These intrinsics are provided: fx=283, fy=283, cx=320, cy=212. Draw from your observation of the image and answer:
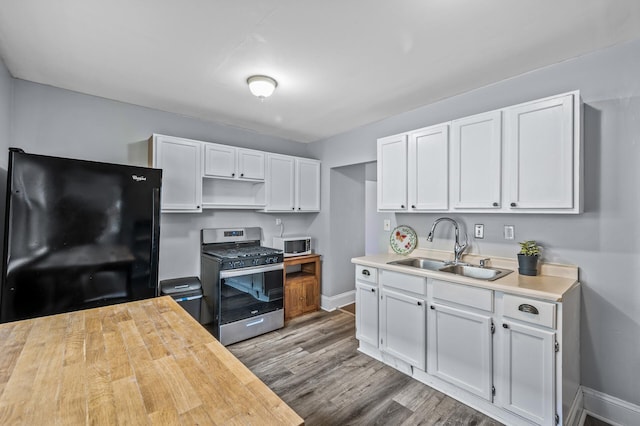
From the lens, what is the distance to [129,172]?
222 cm

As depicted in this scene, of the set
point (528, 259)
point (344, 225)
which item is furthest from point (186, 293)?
point (528, 259)

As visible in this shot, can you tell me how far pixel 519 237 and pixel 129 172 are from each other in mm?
3183

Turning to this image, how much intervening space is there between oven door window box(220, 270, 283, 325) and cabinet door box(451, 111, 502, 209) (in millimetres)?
2150

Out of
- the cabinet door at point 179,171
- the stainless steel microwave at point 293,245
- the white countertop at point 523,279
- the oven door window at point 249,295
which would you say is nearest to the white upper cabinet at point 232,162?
the cabinet door at point 179,171

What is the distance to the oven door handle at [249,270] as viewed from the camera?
2938mm

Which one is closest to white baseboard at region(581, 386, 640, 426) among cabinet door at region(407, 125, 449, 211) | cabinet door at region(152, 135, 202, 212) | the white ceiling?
cabinet door at region(407, 125, 449, 211)

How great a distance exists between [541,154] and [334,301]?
302 cm

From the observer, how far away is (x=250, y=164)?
3514 mm

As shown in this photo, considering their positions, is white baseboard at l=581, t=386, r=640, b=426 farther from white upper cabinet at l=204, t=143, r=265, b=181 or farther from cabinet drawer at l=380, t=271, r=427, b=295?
white upper cabinet at l=204, t=143, r=265, b=181

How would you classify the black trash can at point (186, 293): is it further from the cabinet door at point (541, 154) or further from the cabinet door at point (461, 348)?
the cabinet door at point (541, 154)

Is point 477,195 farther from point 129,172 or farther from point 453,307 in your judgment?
point 129,172

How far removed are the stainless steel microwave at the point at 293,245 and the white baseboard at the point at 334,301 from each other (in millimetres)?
737

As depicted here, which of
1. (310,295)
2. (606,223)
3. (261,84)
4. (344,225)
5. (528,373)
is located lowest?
(310,295)

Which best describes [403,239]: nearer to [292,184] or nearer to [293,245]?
[293,245]
